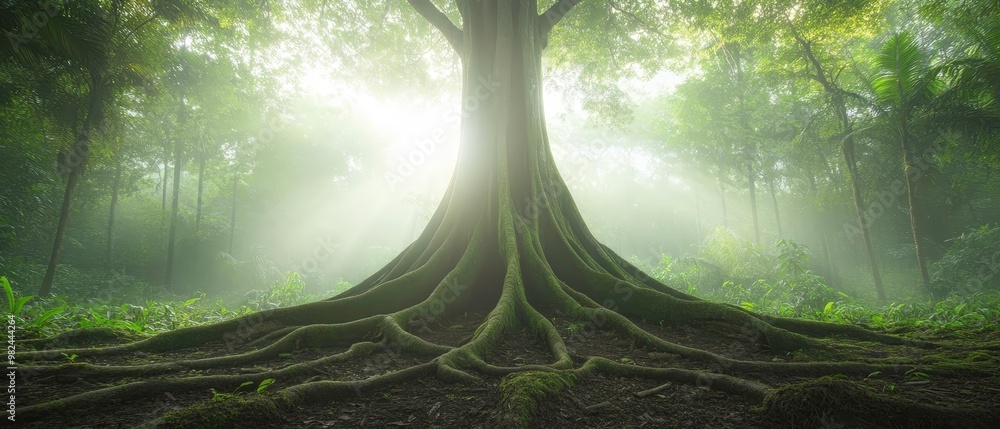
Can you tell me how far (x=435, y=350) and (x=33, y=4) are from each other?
802 centimetres

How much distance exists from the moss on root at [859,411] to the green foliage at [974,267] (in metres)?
14.9

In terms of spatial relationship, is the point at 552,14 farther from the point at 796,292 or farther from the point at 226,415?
the point at 796,292

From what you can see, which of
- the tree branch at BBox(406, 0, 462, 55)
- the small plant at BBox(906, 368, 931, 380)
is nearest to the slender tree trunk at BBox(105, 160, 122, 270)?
the tree branch at BBox(406, 0, 462, 55)

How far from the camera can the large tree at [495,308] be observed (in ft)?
8.14

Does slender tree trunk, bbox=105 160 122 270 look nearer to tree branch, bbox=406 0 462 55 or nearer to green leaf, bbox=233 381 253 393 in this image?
tree branch, bbox=406 0 462 55

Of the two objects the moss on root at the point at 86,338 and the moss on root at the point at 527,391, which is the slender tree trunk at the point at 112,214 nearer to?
the moss on root at the point at 86,338

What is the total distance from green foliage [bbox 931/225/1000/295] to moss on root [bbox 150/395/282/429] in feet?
57.6

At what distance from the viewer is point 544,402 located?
2.22 m

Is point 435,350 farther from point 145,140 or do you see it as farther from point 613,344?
point 145,140

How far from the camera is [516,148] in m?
6.26

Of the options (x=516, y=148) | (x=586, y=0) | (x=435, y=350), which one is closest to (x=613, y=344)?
(x=435, y=350)

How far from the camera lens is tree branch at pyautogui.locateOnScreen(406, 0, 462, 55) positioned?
6762 mm

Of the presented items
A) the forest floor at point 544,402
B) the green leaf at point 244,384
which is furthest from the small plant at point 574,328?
the green leaf at point 244,384

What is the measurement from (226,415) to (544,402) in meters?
1.59
